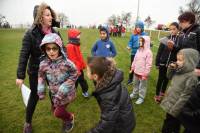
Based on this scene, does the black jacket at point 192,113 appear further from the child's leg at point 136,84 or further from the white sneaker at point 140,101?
the child's leg at point 136,84

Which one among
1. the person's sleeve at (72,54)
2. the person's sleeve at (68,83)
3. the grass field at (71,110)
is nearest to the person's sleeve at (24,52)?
the person's sleeve at (68,83)

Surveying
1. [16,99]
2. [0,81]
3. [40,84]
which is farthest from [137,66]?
[0,81]

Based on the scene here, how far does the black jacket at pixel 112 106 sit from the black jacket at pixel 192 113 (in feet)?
2.39

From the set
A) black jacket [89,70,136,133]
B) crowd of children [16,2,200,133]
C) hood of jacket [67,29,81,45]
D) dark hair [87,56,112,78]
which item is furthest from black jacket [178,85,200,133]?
hood of jacket [67,29,81,45]

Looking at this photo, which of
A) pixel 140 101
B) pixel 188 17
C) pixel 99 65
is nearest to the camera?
pixel 99 65

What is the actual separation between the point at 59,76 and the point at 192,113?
1880 mm

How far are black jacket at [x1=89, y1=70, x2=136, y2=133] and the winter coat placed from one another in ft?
3.45

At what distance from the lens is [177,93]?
10.3 ft

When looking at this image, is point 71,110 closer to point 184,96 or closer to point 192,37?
point 184,96

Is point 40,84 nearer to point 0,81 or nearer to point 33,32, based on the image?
point 33,32

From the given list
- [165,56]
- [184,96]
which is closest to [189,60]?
[184,96]

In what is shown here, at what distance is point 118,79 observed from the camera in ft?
7.41

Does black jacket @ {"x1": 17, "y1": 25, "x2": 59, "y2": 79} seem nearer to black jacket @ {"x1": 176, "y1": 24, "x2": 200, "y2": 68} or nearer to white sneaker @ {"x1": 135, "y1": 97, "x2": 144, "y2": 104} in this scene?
white sneaker @ {"x1": 135, "y1": 97, "x2": 144, "y2": 104}

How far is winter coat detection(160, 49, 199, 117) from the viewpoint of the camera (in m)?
3.00
